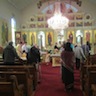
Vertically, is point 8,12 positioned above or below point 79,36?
above

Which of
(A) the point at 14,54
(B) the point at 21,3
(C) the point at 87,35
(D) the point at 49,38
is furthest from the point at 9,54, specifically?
(C) the point at 87,35

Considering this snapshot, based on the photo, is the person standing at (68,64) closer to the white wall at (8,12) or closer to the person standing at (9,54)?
the person standing at (9,54)

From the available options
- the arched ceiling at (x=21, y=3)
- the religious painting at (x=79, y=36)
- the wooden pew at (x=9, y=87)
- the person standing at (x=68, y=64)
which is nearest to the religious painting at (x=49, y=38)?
the religious painting at (x=79, y=36)

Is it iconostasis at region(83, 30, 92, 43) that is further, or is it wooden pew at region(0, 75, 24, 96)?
iconostasis at region(83, 30, 92, 43)

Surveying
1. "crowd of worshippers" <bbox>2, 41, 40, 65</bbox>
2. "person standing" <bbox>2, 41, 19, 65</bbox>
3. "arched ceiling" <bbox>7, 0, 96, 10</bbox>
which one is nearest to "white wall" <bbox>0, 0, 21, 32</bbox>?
"arched ceiling" <bbox>7, 0, 96, 10</bbox>

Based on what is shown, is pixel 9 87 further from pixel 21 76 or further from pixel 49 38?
pixel 49 38

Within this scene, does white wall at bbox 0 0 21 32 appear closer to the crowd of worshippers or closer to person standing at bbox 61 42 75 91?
the crowd of worshippers

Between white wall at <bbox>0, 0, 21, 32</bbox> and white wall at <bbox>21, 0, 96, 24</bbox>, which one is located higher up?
white wall at <bbox>21, 0, 96, 24</bbox>

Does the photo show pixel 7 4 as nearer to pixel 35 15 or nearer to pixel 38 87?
pixel 35 15

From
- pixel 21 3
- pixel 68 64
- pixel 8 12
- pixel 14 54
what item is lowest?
pixel 68 64

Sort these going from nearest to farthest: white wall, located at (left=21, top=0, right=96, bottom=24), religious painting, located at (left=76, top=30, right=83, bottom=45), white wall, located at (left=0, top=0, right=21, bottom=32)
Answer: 1. white wall, located at (left=0, top=0, right=21, bottom=32)
2. religious painting, located at (left=76, top=30, right=83, bottom=45)
3. white wall, located at (left=21, top=0, right=96, bottom=24)

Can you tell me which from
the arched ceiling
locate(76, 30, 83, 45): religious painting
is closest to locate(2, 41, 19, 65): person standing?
the arched ceiling

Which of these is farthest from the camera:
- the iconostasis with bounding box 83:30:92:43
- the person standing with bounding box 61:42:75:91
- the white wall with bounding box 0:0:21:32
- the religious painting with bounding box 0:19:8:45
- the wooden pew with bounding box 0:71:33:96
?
the iconostasis with bounding box 83:30:92:43

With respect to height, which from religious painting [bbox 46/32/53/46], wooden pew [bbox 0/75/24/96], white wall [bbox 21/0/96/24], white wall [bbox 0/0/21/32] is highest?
white wall [bbox 21/0/96/24]
